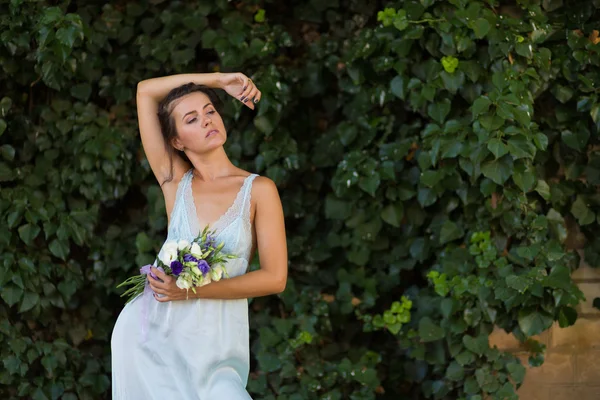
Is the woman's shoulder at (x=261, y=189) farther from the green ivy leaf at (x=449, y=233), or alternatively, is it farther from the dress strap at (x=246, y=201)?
the green ivy leaf at (x=449, y=233)

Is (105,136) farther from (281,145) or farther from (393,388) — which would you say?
(393,388)

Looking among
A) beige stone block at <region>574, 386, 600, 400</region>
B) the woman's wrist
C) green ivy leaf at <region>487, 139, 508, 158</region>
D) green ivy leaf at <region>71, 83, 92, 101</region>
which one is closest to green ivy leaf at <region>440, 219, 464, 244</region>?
green ivy leaf at <region>487, 139, 508, 158</region>

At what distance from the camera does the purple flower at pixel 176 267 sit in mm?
2570

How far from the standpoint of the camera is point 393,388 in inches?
171

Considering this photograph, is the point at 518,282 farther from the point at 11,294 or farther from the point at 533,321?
the point at 11,294

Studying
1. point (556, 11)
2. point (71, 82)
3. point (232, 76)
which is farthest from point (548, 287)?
point (71, 82)

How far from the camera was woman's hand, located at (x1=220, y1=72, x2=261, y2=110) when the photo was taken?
2.81m

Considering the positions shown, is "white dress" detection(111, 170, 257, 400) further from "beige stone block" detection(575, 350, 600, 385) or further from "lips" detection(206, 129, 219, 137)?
"beige stone block" detection(575, 350, 600, 385)

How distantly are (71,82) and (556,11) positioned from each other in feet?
7.01

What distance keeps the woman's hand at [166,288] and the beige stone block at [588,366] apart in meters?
2.11

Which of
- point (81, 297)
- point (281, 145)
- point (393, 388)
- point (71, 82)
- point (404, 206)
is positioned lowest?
point (393, 388)

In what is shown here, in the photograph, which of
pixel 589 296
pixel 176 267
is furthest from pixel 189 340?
pixel 589 296

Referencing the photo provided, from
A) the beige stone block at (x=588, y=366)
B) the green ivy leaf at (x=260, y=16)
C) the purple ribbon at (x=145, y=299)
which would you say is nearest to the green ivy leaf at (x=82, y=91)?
the green ivy leaf at (x=260, y=16)

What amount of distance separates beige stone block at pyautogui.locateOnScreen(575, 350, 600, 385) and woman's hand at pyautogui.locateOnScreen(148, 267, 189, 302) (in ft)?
6.93
